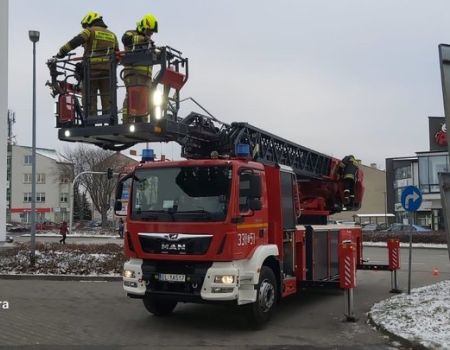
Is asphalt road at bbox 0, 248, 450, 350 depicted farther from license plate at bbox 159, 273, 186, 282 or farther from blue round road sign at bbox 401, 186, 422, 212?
blue round road sign at bbox 401, 186, 422, 212

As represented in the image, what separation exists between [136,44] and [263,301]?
4.53m

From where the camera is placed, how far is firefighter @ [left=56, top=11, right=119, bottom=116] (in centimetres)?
920

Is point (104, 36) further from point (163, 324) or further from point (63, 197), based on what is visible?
point (63, 197)

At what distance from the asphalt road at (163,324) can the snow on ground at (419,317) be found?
29 cm

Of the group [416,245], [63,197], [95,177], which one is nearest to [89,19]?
[416,245]

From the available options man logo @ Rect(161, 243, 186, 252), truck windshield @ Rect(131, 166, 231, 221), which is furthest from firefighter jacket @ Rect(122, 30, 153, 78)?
man logo @ Rect(161, 243, 186, 252)

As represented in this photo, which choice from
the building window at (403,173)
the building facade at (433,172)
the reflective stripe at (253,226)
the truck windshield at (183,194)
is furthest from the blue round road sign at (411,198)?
the building window at (403,173)

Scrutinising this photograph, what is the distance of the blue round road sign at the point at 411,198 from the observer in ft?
43.2

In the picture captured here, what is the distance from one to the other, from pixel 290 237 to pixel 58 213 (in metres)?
89.7

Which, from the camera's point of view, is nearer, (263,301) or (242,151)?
(263,301)

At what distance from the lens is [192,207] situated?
916 centimetres

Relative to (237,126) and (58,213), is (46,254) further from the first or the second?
(58,213)

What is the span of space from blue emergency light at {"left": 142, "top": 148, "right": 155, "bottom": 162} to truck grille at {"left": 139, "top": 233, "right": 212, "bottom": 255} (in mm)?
1505

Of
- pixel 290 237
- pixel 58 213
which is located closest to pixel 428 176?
pixel 290 237
